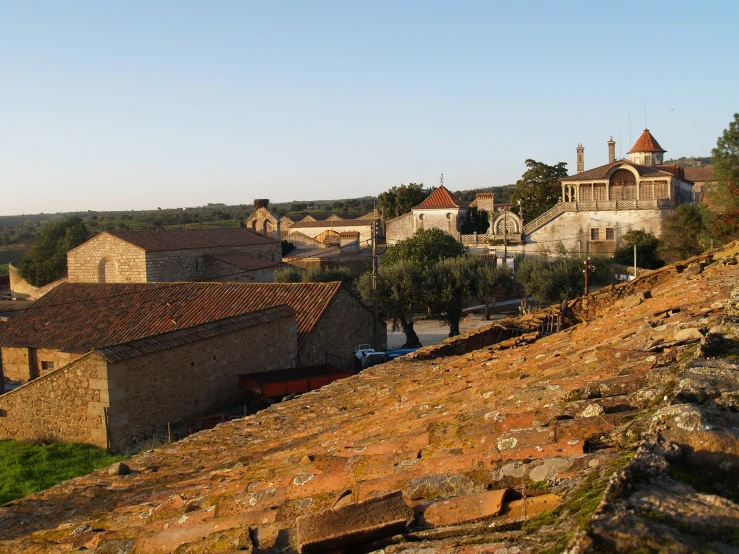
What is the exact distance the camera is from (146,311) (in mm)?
22594

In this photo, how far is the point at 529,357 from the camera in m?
8.34

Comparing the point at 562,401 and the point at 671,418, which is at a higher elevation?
→ the point at 671,418

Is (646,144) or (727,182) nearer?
(727,182)

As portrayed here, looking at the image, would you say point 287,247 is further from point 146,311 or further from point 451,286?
point 146,311

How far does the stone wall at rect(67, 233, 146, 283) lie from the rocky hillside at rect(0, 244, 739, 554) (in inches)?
1151

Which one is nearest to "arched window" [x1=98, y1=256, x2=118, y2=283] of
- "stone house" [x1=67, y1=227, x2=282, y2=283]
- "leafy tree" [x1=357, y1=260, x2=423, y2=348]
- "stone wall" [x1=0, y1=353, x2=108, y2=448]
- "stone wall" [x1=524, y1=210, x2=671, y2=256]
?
"stone house" [x1=67, y1=227, x2=282, y2=283]

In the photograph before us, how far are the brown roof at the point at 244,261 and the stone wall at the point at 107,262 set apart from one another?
456 cm

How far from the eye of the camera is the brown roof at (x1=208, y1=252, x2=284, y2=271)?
3966 cm

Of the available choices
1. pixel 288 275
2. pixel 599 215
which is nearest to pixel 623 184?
pixel 599 215

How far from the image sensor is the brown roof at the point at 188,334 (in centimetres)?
1389

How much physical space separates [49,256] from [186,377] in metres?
47.8

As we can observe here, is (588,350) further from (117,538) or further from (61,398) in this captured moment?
(61,398)

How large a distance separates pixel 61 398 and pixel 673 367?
44.4 ft

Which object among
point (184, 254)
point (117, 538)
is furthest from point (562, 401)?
point (184, 254)
